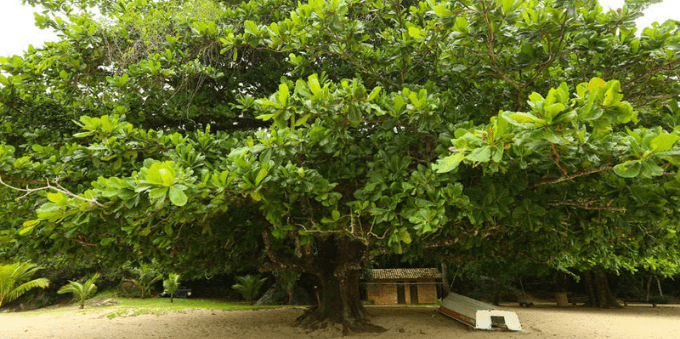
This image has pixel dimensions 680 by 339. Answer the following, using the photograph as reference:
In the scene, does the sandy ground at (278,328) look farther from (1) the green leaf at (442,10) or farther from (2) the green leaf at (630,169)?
(1) the green leaf at (442,10)

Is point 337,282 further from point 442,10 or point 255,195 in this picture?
point 442,10

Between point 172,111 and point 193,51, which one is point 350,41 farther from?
point 172,111

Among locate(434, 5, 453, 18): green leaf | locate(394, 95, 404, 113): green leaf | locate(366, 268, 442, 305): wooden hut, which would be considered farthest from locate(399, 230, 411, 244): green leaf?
locate(366, 268, 442, 305): wooden hut

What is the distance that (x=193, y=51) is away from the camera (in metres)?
5.24

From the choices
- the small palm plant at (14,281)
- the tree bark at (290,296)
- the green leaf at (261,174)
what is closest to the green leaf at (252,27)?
the green leaf at (261,174)

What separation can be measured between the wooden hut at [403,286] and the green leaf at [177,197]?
14517mm

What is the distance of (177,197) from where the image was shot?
8.31ft

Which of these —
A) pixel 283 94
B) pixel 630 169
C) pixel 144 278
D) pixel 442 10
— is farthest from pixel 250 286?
pixel 630 169

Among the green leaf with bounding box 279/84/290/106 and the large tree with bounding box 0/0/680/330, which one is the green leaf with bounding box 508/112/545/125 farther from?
the green leaf with bounding box 279/84/290/106

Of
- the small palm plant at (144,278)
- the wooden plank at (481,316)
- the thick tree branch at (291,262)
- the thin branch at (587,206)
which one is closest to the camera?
the thin branch at (587,206)

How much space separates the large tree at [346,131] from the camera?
112 inches

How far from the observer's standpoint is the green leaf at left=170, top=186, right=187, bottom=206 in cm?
250

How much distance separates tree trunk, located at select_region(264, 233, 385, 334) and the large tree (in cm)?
93

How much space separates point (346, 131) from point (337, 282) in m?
4.67
